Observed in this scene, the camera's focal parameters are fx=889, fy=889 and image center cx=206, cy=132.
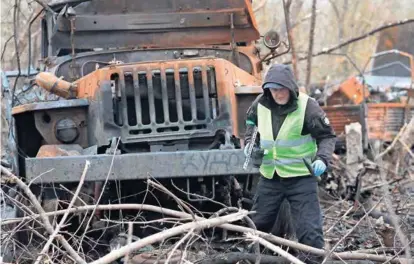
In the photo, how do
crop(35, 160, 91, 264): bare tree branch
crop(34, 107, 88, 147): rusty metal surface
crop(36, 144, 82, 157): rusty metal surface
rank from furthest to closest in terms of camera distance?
1. crop(34, 107, 88, 147): rusty metal surface
2. crop(36, 144, 82, 157): rusty metal surface
3. crop(35, 160, 91, 264): bare tree branch

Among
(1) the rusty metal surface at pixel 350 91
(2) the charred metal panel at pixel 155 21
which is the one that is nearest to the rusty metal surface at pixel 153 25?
(2) the charred metal panel at pixel 155 21

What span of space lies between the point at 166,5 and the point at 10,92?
67.3 inches

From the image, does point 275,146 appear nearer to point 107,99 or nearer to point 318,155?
point 318,155

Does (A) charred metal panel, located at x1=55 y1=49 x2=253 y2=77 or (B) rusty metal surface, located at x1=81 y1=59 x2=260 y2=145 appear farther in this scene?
(A) charred metal panel, located at x1=55 y1=49 x2=253 y2=77

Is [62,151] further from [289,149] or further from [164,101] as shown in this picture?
[289,149]

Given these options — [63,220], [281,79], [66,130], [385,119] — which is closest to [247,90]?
[281,79]

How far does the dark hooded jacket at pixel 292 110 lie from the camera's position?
6152 mm

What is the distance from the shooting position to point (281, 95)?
624cm

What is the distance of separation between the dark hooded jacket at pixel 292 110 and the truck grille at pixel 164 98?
667 millimetres

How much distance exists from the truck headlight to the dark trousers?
160 centimetres

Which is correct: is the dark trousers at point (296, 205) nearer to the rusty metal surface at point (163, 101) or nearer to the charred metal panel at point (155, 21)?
the rusty metal surface at point (163, 101)

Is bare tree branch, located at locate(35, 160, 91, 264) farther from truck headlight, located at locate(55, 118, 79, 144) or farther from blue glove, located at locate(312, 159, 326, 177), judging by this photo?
blue glove, located at locate(312, 159, 326, 177)

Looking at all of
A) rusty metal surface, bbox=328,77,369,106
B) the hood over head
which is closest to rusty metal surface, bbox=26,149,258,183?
the hood over head

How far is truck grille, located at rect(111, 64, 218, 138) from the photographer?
6.98 meters
